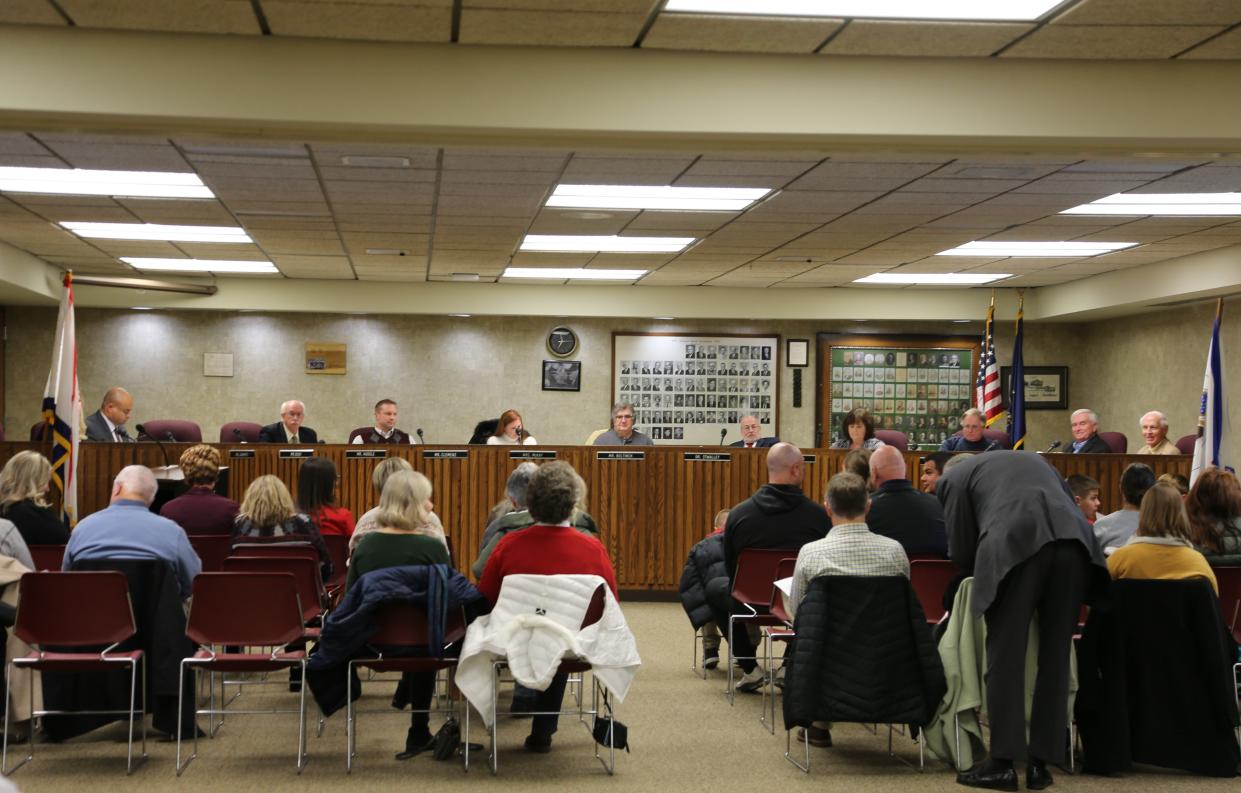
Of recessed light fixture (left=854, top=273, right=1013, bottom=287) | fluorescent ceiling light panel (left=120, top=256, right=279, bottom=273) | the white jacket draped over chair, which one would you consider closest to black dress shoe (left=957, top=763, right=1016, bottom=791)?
the white jacket draped over chair

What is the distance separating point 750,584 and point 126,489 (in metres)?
3.08

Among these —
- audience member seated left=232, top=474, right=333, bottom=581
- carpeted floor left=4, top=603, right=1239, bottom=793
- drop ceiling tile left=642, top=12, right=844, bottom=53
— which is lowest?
carpeted floor left=4, top=603, right=1239, bottom=793

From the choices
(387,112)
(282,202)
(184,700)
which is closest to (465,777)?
(184,700)

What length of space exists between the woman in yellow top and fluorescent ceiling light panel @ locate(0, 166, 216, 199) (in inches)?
246

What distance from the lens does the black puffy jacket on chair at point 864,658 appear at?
500 centimetres

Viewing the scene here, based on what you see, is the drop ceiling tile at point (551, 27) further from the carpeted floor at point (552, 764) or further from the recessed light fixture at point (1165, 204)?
the recessed light fixture at point (1165, 204)

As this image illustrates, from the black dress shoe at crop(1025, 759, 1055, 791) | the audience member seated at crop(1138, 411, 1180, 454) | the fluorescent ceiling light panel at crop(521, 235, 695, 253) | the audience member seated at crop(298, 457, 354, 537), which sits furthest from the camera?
the fluorescent ceiling light panel at crop(521, 235, 695, 253)

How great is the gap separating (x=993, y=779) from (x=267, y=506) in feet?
12.5

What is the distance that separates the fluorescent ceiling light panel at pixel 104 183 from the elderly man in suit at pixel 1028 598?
585cm

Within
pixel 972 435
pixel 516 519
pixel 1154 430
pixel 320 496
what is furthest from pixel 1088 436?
pixel 320 496

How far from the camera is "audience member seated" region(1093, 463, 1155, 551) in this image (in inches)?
238

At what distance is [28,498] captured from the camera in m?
5.93

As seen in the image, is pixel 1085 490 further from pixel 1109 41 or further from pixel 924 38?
pixel 924 38

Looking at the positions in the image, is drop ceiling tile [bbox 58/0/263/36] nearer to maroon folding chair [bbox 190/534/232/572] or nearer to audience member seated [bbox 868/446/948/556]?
maroon folding chair [bbox 190/534/232/572]
